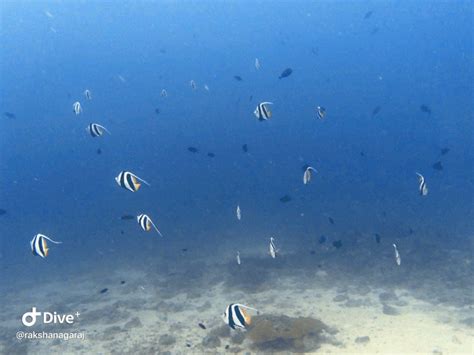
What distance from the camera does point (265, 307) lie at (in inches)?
462

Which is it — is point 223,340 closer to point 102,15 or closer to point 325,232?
point 325,232

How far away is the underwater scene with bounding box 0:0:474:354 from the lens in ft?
35.2

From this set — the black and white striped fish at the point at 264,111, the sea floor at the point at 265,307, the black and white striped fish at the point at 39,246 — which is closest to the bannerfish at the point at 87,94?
the sea floor at the point at 265,307

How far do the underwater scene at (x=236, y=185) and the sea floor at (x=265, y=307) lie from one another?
0.27 feet

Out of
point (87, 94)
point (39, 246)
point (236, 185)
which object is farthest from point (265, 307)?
point (236, 185)

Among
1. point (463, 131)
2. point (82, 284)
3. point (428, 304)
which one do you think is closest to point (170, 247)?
point (82, 284)

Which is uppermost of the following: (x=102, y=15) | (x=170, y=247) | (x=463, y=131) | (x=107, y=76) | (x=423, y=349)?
(x=107, y=76)

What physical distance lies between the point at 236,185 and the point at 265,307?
63514mm

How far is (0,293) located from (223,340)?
15.0m

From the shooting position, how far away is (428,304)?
1120cm

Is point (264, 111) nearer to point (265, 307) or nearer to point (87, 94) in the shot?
point (265, 307)

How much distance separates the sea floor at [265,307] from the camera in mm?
9219

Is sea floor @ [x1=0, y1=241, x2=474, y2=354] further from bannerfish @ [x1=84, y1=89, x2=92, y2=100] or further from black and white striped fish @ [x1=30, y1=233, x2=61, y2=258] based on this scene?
bannerfish @ [x1=84, y1=89, x2=92, y2=100]

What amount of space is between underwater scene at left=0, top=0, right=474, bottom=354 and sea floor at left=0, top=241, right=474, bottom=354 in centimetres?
8
